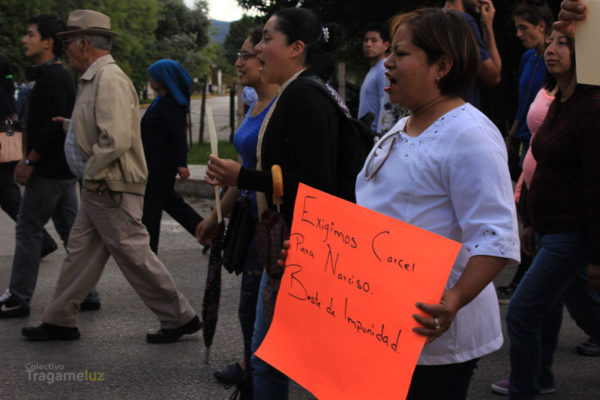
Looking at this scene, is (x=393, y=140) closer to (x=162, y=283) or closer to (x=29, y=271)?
(x=162, y=283)

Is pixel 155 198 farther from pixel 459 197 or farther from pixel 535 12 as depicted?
pixel 459 197

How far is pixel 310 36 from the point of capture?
3057 mm

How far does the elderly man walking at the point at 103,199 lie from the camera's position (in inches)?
174

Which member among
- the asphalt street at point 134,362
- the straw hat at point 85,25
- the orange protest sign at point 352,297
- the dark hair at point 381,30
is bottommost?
the asphalt street at point 134,362

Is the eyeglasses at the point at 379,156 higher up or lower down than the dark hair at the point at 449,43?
lower down

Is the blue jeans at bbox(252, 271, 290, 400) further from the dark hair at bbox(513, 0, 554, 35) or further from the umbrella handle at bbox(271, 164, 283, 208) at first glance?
the dark hair at bbox(513, 0, 554, 35)

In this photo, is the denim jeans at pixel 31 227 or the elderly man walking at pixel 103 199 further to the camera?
the denim jeans at pixel 31 227

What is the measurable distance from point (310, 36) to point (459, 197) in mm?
1371

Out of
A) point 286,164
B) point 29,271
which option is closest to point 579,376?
point 286,164

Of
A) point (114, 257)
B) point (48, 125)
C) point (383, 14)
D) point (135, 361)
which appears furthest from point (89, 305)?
point (383, 14)

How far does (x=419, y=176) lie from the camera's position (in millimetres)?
1991

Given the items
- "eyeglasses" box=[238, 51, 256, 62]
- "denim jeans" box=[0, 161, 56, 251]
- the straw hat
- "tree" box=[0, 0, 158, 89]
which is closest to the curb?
"denim jeans" box=[0, 161, 56, 251]

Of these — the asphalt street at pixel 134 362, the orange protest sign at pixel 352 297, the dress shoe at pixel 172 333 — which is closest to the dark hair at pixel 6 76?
the asphalt street at pixel 134 362

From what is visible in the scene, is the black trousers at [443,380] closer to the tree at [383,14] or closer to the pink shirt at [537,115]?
the pink shirt at [537,115]
